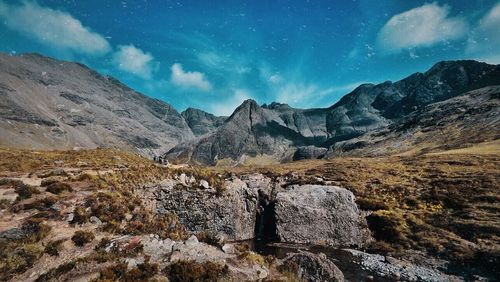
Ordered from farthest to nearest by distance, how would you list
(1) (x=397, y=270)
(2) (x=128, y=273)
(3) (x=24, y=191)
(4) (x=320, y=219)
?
(4) (x=320, y=219)
(1) (x=397, y=270)
(3) (x=24, y=191)
(2) (x=128, y=273)

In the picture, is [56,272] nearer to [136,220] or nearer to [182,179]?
[136,220]

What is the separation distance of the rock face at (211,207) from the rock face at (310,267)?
15.8m

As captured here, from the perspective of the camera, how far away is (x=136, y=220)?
1081 inches

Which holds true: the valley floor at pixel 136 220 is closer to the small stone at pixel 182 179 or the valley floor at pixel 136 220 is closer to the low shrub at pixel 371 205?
the low shrub at pixel 371 205

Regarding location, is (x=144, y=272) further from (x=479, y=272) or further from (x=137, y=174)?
(x=479, y=272)

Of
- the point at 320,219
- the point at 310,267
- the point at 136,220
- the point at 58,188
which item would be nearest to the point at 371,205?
the point at 320,219

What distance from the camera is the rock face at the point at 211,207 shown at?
42281 millimetres

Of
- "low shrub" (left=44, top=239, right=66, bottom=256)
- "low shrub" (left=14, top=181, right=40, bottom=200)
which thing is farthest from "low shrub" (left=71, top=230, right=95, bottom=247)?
"low shrub" (left=14, top=181, right=40, bottom=200)

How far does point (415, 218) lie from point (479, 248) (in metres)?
12.3

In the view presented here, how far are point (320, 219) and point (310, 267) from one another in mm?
26409

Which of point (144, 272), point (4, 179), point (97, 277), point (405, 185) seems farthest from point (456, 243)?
point (4, 179)

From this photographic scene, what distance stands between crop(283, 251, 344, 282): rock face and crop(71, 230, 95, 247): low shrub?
15.0 metres

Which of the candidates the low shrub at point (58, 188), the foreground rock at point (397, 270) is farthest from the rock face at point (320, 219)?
the low shrub at point (58, 188)

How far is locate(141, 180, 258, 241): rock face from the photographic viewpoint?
42.3m
